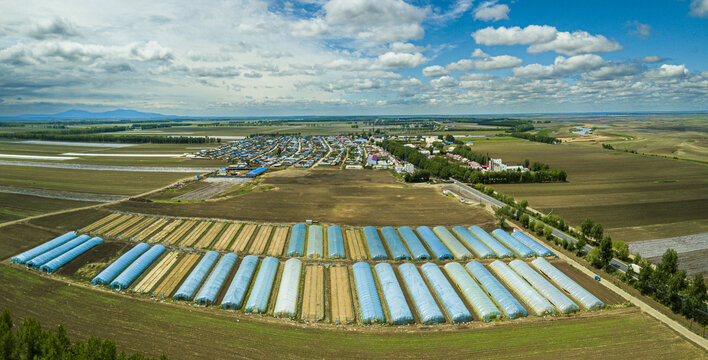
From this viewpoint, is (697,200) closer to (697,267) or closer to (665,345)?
(697,267)

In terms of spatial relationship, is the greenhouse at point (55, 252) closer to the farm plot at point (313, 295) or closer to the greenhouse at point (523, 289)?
the farm plot at point (313, 295)

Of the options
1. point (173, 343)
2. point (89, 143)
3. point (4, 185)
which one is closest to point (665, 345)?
point (173, 343)

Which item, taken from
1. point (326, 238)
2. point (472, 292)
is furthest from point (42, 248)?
point (472, 292)

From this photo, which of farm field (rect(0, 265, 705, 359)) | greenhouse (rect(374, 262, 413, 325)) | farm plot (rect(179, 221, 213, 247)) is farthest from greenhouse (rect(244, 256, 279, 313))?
farm plot (rect(179, 221, 213, 247))

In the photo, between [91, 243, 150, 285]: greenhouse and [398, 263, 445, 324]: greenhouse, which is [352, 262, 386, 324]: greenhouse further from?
[91, 243, 150, 285]: greenhouse

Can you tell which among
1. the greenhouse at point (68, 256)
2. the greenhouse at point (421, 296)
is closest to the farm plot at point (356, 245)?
the greenhouse at point (421, 296)


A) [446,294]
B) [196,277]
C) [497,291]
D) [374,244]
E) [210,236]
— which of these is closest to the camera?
[446,294]

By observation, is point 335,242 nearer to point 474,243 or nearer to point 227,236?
point 227,236
